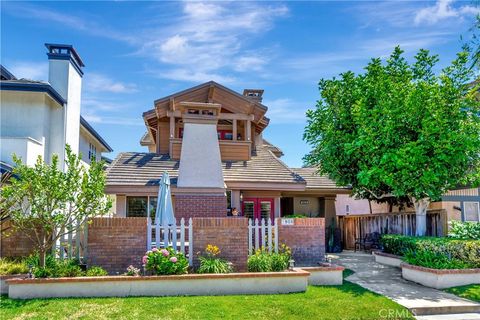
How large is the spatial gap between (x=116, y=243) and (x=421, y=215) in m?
10.8

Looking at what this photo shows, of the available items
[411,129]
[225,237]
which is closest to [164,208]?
[225,237]

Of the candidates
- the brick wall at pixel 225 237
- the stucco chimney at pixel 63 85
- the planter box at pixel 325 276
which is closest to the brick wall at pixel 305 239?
the planter box at pixel 325 276

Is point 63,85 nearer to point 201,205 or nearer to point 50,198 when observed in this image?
point 201,205

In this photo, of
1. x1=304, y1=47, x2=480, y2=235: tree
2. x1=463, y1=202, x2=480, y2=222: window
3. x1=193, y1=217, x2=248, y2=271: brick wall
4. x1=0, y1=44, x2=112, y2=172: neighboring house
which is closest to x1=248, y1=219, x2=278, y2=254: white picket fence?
x1=193, y1=217, x2=248, y2=271: brick wall

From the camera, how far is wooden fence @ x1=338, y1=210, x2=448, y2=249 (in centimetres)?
1479

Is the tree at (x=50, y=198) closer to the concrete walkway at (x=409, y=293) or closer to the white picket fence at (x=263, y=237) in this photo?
the white picket fence at (x=263, y=237)

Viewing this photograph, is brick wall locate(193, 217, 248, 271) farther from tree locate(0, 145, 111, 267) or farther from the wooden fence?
the wooden fence

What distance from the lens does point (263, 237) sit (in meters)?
11.5

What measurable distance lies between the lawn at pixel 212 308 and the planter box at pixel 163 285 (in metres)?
0.25

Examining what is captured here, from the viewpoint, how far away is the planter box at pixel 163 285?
892 centimetres

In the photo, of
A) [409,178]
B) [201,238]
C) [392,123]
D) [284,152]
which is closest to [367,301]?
[201,238]

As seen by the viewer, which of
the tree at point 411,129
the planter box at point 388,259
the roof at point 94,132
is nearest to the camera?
the tree at point 411,129

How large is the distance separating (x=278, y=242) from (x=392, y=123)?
5.46 meters

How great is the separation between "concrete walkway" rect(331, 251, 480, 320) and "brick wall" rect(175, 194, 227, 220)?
16.3ft
